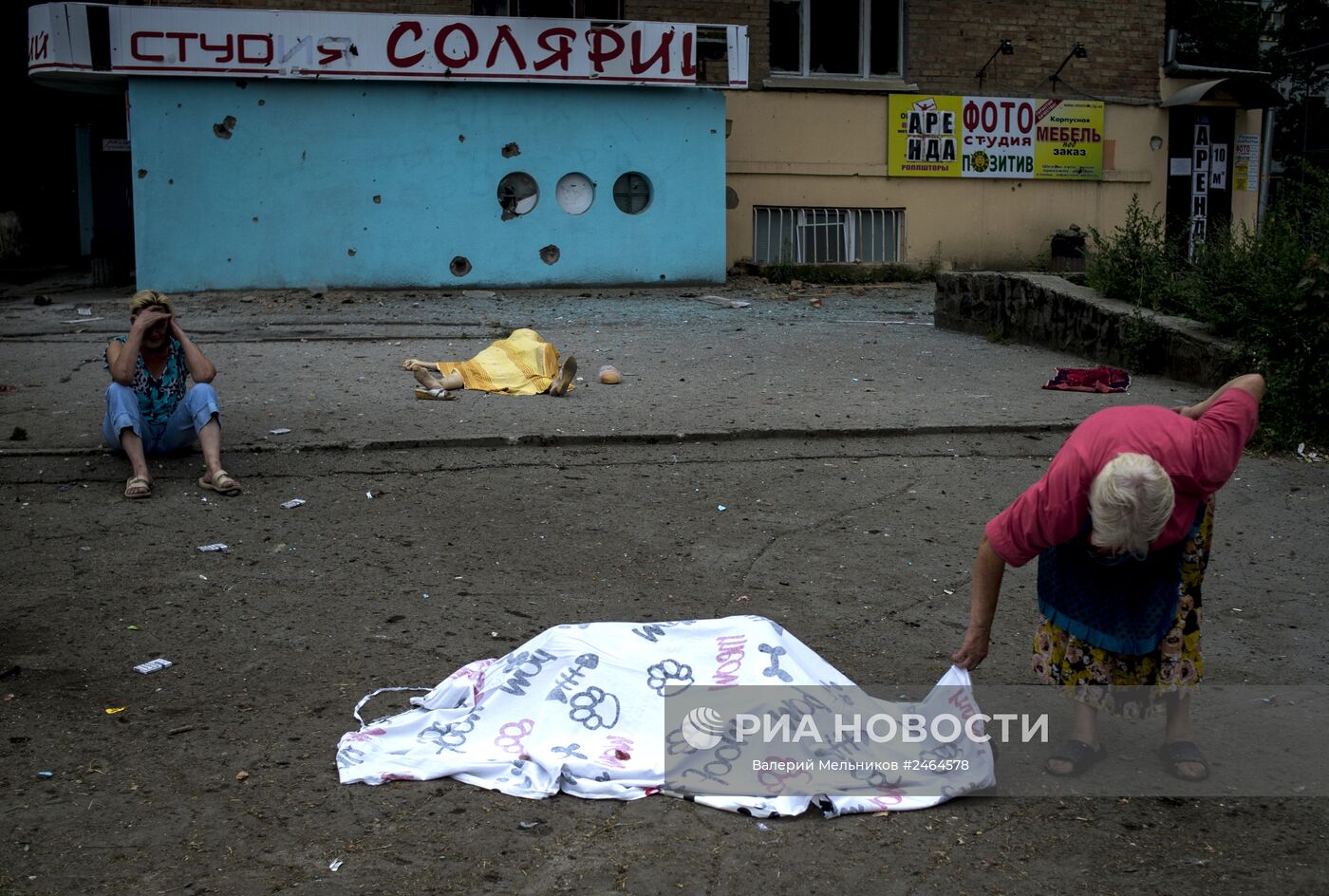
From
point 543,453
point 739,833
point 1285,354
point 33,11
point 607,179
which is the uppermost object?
point 33,11

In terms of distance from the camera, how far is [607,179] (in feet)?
48.1

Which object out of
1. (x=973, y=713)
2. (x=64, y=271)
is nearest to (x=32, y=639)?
(x=973, y=713)

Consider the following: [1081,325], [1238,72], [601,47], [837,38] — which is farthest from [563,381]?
[1238,72]

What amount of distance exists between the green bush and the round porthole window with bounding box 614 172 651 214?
7.03 meters

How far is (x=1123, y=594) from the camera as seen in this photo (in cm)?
328

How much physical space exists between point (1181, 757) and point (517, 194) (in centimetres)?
1208

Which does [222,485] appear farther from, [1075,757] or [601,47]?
[601,47]

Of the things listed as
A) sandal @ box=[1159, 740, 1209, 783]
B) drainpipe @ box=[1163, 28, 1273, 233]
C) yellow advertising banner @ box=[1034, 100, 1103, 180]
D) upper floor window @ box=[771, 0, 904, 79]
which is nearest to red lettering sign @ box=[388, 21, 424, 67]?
upper floor window @ box=[771, 0, 904, 79]

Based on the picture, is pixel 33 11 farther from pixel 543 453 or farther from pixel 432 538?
pixel 432 538

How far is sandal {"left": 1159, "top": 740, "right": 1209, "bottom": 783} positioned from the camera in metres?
3.42

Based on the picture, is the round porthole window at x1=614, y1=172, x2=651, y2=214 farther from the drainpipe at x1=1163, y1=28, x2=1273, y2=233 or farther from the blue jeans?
the blue jeans

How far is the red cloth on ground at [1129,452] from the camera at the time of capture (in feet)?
9.96

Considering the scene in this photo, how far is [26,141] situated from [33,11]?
10807 millimetres

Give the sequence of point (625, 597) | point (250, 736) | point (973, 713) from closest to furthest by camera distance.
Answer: point (973, 713) → point (250, 736) → point (625, 597)
